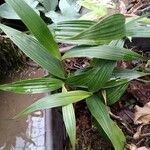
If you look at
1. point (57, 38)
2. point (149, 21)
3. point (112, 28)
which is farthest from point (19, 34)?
point (149, 21)

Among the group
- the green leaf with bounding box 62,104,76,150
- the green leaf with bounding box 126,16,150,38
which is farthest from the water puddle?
the green leaf with bounding box 126,16,150,38

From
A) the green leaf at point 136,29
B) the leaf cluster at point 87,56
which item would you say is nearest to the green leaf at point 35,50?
the leaf cluster at point 87,56

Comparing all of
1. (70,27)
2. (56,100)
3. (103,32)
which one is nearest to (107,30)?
(103,32)

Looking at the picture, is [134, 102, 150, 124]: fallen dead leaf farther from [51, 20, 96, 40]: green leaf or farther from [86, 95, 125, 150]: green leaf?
[51, 20, 96, 40]: green leaf

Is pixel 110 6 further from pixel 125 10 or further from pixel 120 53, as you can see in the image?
pixel 120 53

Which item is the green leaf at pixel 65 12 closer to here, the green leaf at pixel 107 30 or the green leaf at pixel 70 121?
the green leaf at pixel 107 30

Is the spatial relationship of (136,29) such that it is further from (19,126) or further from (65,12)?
(19,126)
